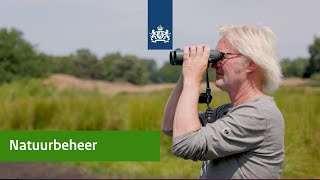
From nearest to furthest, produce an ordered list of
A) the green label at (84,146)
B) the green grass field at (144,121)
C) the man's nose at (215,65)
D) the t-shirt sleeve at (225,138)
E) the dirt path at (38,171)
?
the t-shirt sleeve at (225,138) → the man's nose at (215,65) → the green label at (84,146) → the dirt path at (38,171) → the green grass field at (144,121)

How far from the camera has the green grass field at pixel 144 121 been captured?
530 centimetres

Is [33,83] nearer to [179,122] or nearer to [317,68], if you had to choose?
[317,68]

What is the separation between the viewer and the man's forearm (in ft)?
4.88

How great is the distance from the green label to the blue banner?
92 centimetres

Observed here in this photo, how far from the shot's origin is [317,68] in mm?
15672

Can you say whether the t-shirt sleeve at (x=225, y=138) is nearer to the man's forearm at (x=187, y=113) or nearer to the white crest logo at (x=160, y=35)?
the man's forearm at (x=187, y=113)

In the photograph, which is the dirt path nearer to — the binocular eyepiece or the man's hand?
A: the binocular eyepiece

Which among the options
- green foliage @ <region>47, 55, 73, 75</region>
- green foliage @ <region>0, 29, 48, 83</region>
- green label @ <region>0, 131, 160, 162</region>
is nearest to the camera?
green label @ <region>0, 131, 160, 162</region>

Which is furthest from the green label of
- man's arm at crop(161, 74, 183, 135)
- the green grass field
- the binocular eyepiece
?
the binocular eyepiece

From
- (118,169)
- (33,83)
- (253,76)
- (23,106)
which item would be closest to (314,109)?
(118,169)

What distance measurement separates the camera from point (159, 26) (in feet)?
14.3

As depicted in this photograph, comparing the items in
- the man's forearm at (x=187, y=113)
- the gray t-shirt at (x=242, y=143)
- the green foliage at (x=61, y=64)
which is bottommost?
the green foliage at (x=61, y=64)

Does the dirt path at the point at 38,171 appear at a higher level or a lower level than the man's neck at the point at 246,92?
lower

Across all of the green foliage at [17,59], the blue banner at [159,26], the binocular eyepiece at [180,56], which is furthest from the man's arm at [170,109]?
the green foliage at [17,59]
